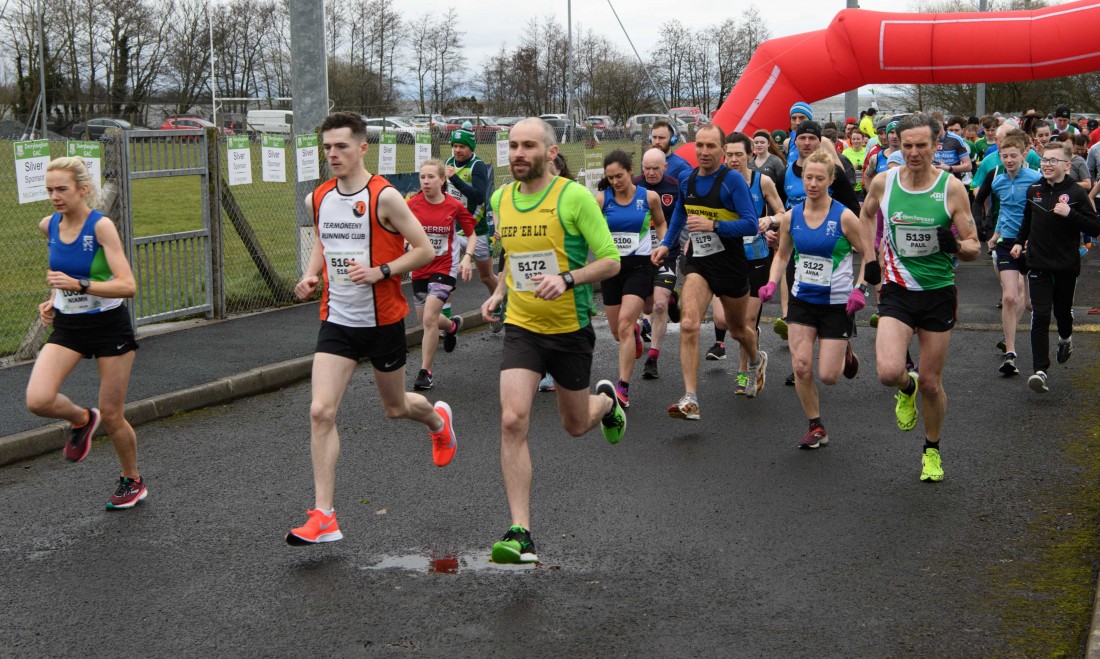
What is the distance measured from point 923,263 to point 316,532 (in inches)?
140

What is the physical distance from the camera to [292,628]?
4.48 m

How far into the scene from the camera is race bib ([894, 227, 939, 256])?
6500 millimetres

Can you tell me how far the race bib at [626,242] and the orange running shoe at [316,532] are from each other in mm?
3965

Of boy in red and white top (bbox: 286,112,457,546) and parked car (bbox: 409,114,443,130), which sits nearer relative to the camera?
boy in red and white top (bbox: 286,112,457,546)

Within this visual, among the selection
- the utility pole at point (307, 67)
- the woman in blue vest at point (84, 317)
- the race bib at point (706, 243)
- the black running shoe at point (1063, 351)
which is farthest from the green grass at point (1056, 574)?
the utility pole at point (307, 67)

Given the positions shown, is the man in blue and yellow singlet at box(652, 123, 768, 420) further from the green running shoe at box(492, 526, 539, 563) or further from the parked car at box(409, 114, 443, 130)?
the parked car at box(409, 114, 443, 130)

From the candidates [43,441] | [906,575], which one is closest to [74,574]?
[43,441]

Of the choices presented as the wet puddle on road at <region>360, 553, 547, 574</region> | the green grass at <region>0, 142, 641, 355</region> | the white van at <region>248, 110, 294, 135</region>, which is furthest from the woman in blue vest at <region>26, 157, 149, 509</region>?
the white van at <region>248, 110, 294, 135</region>

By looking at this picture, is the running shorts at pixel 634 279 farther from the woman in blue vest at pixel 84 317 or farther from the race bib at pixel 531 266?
the woman in blue vest at pixel 84 317

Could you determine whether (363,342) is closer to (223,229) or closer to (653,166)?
(653,166)

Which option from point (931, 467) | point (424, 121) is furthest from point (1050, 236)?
point (424, 121)

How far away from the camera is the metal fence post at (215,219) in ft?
38.8

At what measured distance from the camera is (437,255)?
9.45 metres

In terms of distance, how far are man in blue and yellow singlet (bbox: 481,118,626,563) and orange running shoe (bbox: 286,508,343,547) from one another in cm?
79
